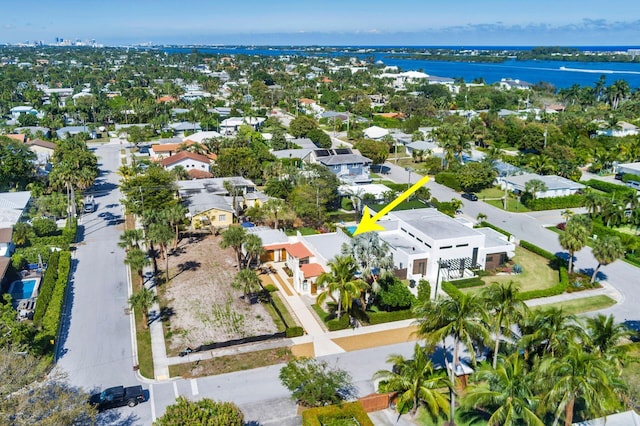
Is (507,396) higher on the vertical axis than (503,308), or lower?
lower

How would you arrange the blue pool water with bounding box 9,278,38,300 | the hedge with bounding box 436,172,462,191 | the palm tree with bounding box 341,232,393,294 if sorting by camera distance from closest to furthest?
1. the palm tree with bounding box 341,232,393,294
2. the blue pool water with bounding box 9,278,38,300
3. the hedge with bounding box 436,172,462,191

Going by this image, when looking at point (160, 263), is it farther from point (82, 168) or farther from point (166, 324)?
point (82, 168)

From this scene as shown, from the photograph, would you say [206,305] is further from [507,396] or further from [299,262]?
[507,396]

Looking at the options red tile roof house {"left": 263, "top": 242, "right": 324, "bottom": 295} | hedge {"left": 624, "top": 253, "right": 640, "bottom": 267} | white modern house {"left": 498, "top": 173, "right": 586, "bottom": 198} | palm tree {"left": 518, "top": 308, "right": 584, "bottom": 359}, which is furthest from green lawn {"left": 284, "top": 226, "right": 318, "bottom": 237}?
hedge {"left": 624, "top": 253, "right": 640, "bottom": 267}

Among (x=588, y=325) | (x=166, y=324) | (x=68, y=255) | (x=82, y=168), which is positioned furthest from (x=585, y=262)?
(x=82, y=168)

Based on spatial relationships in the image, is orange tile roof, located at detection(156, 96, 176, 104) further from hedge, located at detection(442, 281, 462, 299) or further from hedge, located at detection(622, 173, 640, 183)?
hedge, located at detection(442, 281, 462, 299)

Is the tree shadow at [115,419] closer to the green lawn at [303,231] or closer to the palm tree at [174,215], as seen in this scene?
the palm tree at [174,215]

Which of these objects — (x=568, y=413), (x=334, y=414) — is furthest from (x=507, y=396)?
(x=334, y=414)
